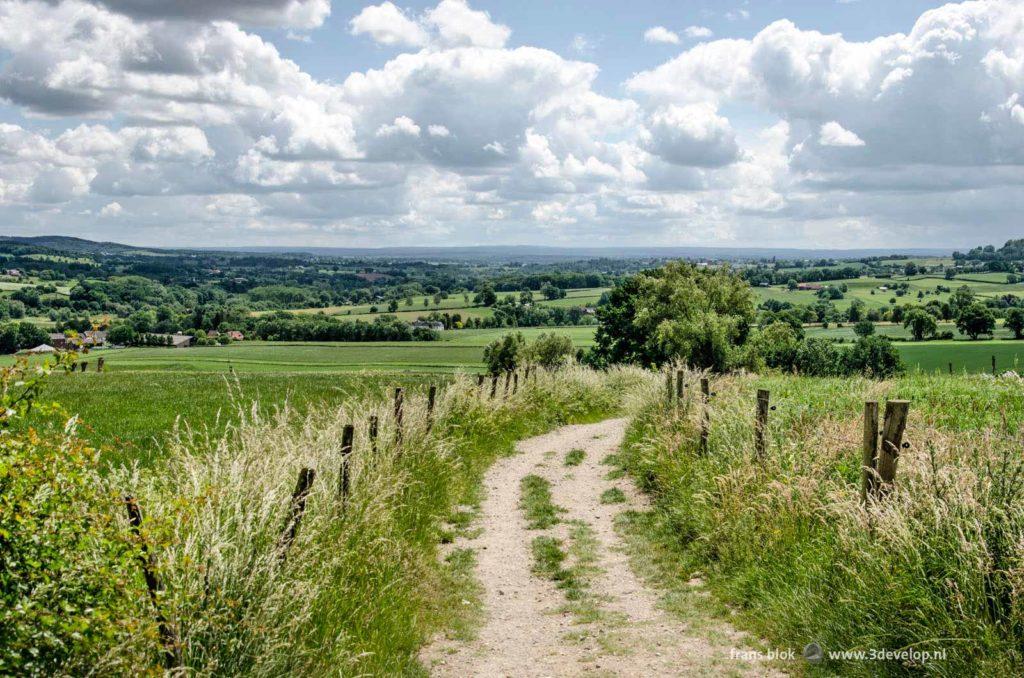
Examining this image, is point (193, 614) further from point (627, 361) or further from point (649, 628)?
point (627, 361)

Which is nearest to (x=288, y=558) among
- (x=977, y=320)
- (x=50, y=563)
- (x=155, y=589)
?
(x=155, y=589)

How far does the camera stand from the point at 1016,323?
79.9 m

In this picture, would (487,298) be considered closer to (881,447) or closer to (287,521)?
(881,447)

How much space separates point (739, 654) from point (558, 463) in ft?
33.7

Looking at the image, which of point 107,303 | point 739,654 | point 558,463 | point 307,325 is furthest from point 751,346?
point 107,303

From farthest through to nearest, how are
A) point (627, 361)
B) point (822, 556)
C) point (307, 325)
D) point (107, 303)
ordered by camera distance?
point (107, 303) < point (307, 325) < point (627, 361) < point (822, 556)

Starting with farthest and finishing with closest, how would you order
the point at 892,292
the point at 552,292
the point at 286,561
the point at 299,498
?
the point at 552,292
the point at 892,292
the point at 299,498
the point at 286,561

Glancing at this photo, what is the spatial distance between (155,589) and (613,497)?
975cm

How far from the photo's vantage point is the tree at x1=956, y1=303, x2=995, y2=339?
81.4m

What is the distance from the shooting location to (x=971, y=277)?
151m

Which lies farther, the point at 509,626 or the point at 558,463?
the point at 558,463

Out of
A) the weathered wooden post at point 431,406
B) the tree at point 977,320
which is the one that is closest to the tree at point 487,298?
the tree at point 977,320

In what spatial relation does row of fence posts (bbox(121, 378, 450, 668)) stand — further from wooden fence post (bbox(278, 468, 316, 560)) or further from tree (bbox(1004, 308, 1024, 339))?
tree (bbox(1004, 308, 1024, 339))

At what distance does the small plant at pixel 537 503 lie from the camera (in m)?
11.9
